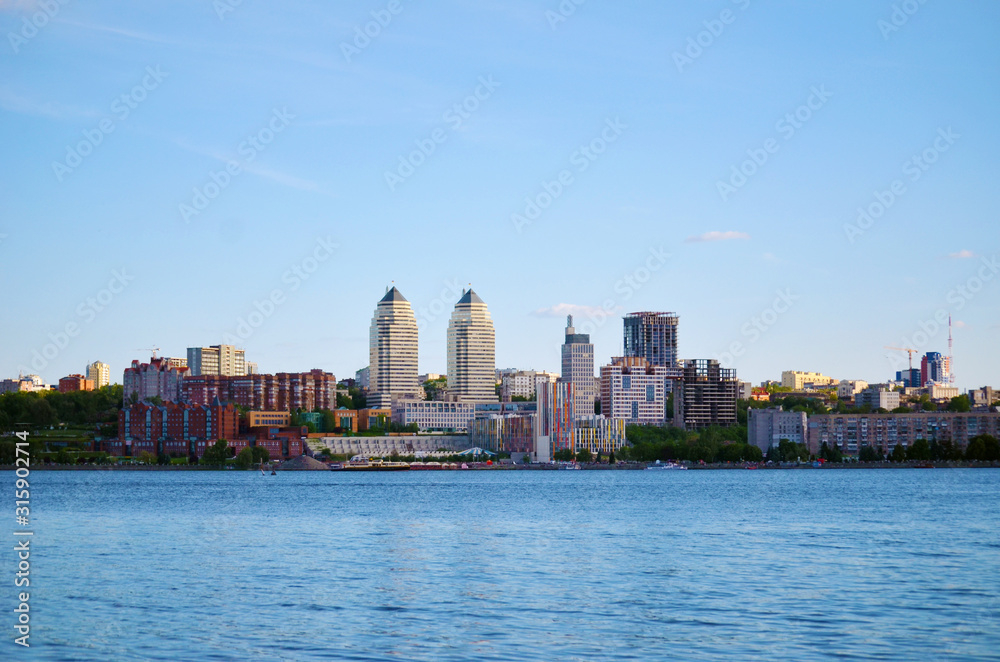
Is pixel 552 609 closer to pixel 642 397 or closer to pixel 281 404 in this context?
pixel 281 404

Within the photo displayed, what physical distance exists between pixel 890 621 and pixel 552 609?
5627 millimetres

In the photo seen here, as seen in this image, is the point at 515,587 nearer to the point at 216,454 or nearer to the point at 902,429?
the point at 216,454

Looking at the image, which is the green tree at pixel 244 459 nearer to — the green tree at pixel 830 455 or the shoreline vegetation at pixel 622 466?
the shoreline vegetation at pixel 622 466

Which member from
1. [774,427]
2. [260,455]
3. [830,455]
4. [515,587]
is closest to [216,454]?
[260,455]

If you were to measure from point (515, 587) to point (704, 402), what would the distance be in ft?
531

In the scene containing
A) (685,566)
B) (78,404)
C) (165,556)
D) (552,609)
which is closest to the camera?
(552,609)

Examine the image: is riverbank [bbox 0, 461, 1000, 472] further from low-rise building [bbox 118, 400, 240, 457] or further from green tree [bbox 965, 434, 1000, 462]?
low-rise building [bbox 118, 400, 240, 457]

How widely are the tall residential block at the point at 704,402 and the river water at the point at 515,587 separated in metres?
135

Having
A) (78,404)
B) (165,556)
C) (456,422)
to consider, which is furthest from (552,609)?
(456,422)

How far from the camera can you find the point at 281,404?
177 m

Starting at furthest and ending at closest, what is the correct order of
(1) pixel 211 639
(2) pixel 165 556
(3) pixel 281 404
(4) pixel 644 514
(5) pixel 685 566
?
(3) pixel 281 404, (4) pixel 644 514, (2) pixel 165 556, (5) pixel 685 566, (1) pixel 211 639

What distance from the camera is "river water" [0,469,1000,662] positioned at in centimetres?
1909

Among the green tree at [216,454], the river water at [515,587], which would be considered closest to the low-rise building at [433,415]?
the green tree at [216,454]

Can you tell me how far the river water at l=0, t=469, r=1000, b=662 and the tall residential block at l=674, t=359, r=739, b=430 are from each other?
135332mm
